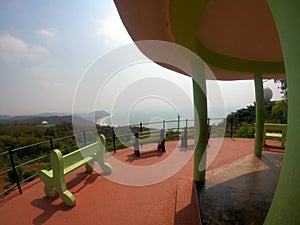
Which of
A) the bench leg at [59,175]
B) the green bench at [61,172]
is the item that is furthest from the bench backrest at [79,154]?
the bench leg at [59,175]

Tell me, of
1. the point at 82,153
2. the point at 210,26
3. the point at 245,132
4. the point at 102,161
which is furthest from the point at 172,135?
the point at 210,26

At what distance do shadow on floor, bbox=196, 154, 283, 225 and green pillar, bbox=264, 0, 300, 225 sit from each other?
1.89 metres

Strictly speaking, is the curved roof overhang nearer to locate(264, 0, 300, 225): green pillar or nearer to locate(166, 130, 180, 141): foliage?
locate(264, 0, 300, 225): green pillar

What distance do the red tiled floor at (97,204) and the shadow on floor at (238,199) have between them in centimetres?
64

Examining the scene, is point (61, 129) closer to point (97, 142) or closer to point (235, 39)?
point (97, 142)

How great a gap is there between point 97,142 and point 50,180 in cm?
160

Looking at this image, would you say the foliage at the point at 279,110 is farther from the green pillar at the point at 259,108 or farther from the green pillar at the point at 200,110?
the green pillar at the point at 200,110

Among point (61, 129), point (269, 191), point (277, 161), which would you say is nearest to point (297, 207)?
point (269, 191)

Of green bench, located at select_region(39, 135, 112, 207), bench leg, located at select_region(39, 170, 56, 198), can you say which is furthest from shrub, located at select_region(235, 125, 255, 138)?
bench leg, located at select_region(39, 170, 56, 198)

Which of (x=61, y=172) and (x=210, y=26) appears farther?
(x=61, y=172)

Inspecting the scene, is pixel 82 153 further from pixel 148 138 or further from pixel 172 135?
pixel 172 135

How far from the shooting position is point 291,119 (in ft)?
2.82

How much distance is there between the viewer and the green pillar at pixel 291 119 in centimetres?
80

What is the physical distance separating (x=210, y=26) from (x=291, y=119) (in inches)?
91.0
